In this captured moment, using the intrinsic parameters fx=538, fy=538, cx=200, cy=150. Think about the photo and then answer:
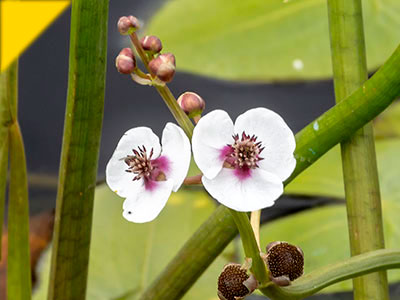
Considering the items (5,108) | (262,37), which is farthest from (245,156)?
(262,37)

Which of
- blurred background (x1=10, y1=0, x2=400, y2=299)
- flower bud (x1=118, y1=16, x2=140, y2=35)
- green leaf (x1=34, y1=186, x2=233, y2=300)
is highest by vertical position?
blurred background (x1=10, y1=0, x2=400, y2=299)

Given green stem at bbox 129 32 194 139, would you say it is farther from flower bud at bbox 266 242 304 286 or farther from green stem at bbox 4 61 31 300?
green stem at bbox 4 61 31 300

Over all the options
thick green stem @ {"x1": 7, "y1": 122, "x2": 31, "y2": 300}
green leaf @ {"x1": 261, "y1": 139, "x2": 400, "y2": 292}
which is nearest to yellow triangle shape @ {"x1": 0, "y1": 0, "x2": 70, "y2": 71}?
thick green stem @ {"x1": 7, "y1": 122, "x2": 31, "y2": 300}

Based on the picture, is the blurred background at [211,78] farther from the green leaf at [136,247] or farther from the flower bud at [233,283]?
the flower bud at [233,283]

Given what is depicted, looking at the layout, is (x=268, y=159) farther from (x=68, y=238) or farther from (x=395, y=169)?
(x=395, y=169)

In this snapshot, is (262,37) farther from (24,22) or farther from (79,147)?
(24,22)

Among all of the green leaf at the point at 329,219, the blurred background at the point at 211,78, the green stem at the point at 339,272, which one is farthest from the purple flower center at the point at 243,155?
the blurred background at the point at 211,78
